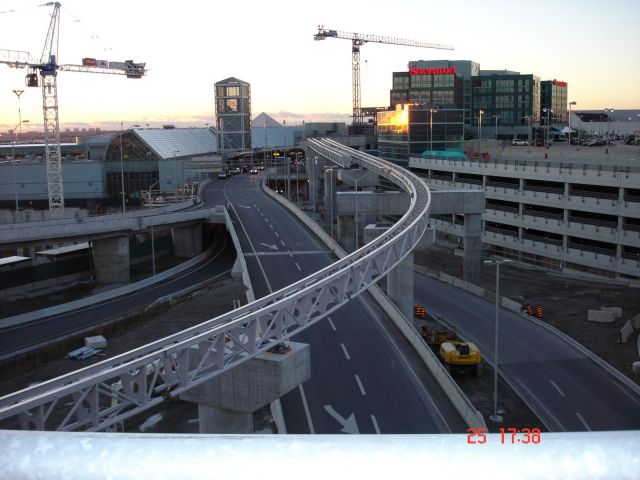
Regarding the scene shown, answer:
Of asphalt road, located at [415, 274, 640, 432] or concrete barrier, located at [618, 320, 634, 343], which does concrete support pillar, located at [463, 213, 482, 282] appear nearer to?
asphalt road, located at [415, 274, 640, 432]

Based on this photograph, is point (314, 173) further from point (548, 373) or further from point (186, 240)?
point (548, 373)

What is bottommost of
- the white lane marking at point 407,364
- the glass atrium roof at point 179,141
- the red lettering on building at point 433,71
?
the white lane marking at point 407,364

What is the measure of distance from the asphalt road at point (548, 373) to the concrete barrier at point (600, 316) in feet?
11.5

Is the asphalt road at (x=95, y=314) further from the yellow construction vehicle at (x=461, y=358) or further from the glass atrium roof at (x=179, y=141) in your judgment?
the glass atrium roof at (x=179, y=141)

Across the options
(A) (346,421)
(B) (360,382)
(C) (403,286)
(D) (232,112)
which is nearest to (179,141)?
(D) (232,112)

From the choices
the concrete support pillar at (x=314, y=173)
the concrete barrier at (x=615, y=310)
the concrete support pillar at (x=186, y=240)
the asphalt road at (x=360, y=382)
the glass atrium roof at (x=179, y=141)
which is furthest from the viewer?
the glass atrium roof at (x=179, y=141)

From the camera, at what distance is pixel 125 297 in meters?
48.6

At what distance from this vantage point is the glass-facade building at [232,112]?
138 metres

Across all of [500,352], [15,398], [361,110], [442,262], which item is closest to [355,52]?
[361,110]

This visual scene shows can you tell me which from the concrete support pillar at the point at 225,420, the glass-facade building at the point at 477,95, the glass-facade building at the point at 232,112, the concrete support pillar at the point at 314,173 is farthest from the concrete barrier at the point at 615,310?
the glass-facade building at the point at 232,112

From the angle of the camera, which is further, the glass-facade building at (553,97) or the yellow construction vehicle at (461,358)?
the glass-facade building at (553,97)

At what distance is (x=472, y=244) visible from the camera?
165ft

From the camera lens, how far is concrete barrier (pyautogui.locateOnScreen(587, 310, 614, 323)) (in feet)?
126

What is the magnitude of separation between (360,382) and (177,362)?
9.83 metres
